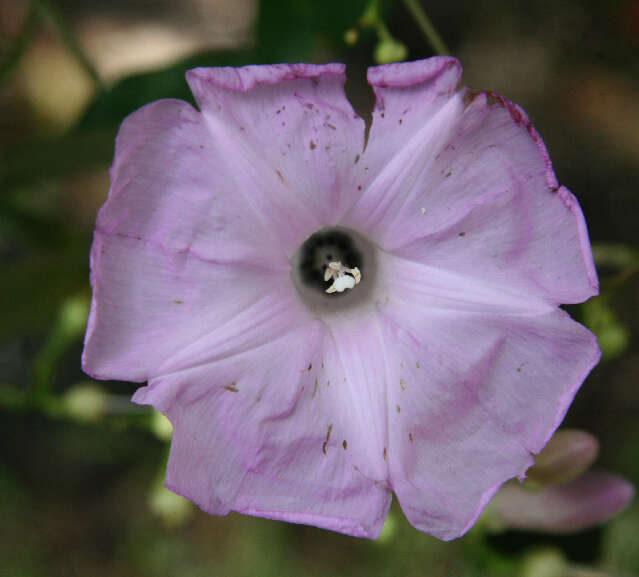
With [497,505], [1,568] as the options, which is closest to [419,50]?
[497,505]

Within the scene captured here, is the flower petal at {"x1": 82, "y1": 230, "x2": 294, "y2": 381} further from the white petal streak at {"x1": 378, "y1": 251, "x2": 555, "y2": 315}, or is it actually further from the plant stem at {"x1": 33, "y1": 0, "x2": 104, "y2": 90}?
the plant stem at {"x1": 33, "y1": 0, "x2": 104, "y2": 90}

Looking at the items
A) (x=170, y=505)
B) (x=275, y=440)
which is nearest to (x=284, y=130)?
(x=275, y=440)

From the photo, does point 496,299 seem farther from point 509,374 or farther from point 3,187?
point 3,187

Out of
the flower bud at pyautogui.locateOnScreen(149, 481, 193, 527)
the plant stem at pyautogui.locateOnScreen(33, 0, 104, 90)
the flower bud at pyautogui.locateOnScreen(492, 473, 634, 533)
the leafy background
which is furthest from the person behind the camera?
the leafy background

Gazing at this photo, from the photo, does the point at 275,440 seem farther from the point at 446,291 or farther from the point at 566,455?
the point at 566,455

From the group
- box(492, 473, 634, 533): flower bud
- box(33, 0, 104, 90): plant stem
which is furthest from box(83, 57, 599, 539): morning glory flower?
box(33, 0, 104, 90): plant stem

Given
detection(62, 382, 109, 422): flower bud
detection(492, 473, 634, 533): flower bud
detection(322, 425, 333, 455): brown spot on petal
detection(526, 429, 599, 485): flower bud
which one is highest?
detection(322, 425, 333, 455): brown spot on petal

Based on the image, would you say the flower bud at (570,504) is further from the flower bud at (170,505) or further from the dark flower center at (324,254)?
the flower bud at (170,505)

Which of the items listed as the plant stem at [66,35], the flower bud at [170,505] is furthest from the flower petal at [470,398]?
the plant stem at [66,35]
